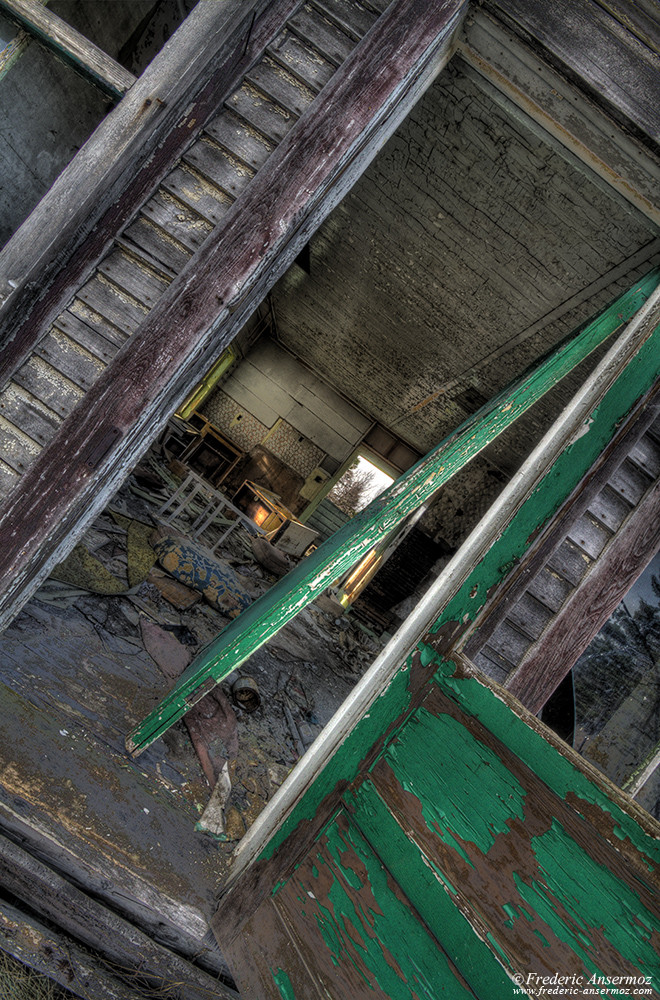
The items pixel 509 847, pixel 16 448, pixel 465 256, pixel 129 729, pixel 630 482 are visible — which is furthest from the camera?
pixel 465 256

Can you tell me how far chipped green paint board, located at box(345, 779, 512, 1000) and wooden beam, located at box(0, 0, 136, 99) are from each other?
288 cm

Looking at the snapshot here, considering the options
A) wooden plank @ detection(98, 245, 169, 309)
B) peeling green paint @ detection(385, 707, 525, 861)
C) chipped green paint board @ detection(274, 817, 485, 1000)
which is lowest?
chipped green paint board @ detection(274, 817, 485, 1000)

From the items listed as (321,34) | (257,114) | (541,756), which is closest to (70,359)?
(257,114)

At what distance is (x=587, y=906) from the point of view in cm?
138

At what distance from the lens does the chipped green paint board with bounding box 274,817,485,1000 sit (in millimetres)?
1448

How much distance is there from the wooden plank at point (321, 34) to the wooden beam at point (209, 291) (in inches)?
4.6

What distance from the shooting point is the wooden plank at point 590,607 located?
2459 millimetres

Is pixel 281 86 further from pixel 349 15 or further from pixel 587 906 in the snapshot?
pixel 587 906

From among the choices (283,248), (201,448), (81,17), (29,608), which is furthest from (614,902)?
(201,448)

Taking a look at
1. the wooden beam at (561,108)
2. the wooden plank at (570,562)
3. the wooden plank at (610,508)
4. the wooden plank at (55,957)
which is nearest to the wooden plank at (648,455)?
the wooden plank at (610,508)

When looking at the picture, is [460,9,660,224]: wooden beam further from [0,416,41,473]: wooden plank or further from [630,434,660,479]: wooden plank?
[0,416,41,473]: wooden plank

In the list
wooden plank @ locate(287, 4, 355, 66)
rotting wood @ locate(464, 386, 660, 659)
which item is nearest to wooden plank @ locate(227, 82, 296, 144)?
wooden plank @ locate(287, 4, 355, 66)

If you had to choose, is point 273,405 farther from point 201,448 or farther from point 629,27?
point 629,27

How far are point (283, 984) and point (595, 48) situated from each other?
3732 mm
